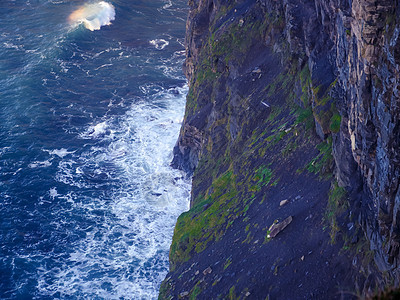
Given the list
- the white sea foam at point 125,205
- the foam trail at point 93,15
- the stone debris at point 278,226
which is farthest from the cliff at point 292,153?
the foam trail at point 93,15

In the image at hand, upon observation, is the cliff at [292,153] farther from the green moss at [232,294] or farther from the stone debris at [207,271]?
the stone debris at [207,271]

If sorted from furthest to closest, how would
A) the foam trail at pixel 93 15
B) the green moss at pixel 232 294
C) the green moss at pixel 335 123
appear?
the foam trail at pixel 93 15, the green moss at pixel 335 123, the green moss at pixel 232 294

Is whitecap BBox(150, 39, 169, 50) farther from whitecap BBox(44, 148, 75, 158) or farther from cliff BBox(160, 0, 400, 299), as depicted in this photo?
cliff BBox(160, 0, 400, 299)

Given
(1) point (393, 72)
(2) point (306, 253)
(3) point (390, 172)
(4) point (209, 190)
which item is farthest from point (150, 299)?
(1) point (393, 72)

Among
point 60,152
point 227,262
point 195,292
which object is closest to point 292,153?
point 227,262

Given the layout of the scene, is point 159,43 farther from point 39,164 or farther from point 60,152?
point 39,164
